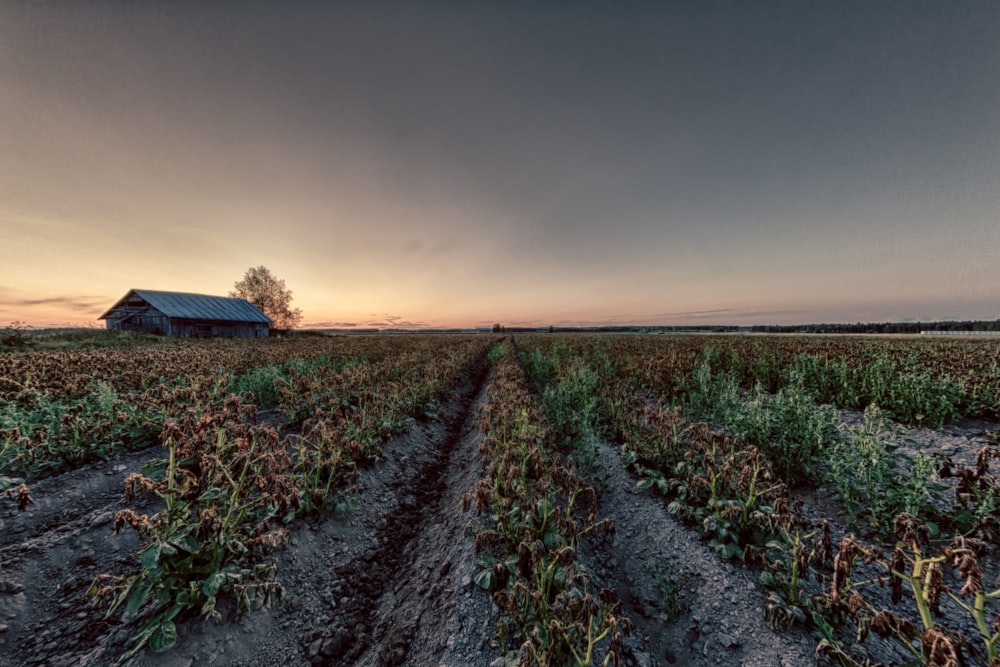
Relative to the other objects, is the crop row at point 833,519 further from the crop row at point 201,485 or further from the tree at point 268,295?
the tree at point 268,295

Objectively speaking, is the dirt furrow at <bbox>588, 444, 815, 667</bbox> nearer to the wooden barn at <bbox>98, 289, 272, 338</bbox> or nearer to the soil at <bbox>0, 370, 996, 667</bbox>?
the soil at <bbox>0, 370, 996, 667</bbox>

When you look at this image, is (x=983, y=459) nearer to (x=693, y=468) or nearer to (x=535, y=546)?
(x=693, y=468)

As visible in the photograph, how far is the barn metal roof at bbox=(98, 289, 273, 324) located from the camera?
40.1 m

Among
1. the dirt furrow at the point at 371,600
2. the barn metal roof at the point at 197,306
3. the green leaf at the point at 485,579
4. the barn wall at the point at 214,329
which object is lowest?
the dirt furrow at the point at 371,600

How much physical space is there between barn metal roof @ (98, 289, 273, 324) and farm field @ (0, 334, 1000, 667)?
43.4 meters

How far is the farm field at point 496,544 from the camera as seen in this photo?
9.83 feet

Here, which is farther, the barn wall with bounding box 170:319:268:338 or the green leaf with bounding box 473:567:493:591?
the barn wall with bounding box 170:319:268:338

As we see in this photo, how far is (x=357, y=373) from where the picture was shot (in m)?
10.7

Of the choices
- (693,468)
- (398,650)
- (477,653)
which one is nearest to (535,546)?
(477,653)

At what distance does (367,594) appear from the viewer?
4379 mm

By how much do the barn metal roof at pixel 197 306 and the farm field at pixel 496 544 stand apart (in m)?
43.4

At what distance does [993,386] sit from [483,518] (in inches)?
462

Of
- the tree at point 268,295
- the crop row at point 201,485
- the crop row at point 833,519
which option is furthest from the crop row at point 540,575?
the tree at point 268,295

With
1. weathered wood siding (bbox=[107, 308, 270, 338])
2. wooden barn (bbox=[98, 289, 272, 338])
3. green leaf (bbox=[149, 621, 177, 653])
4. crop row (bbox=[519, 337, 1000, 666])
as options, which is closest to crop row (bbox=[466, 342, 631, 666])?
crop row (bbox=[519, 337, 1000, 666])
